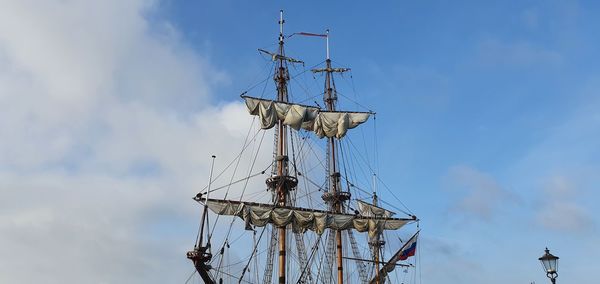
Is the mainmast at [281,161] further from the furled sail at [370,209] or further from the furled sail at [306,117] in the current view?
the furled sail at [370,209]

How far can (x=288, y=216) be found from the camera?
1988 inches

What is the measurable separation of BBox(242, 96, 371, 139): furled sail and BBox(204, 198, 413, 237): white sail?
801 cm

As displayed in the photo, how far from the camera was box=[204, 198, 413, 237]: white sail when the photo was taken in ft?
161

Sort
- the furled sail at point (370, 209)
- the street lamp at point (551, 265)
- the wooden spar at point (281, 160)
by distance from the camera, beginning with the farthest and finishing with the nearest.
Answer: the furled sail at point (370, 209) < the wooden spar at point (281, 160) < the street lamp at point (551, 265)

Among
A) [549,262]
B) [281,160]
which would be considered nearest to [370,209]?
[281,160]

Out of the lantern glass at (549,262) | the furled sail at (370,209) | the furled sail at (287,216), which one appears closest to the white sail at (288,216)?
the furled sail at (287,216)

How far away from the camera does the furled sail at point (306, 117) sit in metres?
54.1

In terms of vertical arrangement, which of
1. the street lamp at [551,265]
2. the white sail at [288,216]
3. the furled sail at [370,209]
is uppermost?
the furled sail at [370,209]

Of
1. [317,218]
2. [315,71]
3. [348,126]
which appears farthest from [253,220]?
[315,71]

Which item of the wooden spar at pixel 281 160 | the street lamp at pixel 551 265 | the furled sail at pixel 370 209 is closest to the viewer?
the street lamp at pixel 551 265

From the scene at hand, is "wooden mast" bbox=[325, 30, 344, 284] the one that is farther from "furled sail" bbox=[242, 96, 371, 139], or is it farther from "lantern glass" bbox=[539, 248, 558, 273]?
"lantern glass" bbox=[539, 248, 558, 273]

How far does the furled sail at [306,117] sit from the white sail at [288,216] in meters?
8.01

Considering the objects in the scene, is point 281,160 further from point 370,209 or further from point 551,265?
point 551,265

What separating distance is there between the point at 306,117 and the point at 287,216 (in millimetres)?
10707
